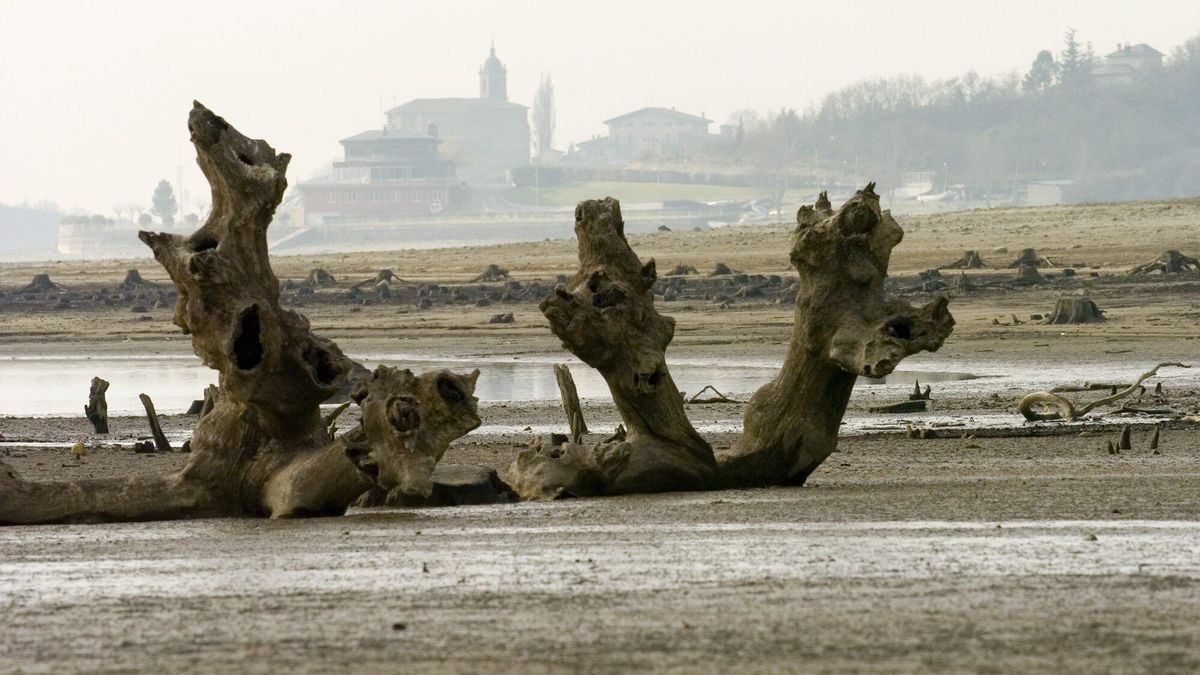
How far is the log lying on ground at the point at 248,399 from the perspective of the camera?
8711 mm

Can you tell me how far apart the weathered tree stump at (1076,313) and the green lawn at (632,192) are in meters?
146

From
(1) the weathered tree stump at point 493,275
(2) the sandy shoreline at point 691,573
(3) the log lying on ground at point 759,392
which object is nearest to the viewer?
(2) the sandy shoreline at point 691,573

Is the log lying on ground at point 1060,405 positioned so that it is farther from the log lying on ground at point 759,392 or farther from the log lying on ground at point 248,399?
the log lying on ground at point 248,399

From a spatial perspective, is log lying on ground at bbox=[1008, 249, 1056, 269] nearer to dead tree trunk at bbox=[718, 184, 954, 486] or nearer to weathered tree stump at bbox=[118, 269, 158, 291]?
weathered tree stump at bbox=[118, 269, 158, 291]

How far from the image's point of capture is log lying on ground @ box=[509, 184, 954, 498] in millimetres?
9445

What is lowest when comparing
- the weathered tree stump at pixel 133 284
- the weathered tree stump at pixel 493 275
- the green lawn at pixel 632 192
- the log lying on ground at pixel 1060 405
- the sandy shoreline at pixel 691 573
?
the green lawn at pixel 632 192

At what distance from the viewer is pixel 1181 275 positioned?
104 ft

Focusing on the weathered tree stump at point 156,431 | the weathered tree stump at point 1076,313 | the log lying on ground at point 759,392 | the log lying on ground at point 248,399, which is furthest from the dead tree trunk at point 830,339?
the weathered tree stump at point 1076,313

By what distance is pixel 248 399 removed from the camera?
899cm

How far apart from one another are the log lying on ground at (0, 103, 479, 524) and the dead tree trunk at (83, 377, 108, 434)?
589 centimetres

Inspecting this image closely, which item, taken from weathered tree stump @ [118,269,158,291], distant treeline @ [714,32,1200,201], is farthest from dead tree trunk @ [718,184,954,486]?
distant treeline @ [714,32,1200,201]

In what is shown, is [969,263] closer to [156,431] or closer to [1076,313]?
[1076,313]

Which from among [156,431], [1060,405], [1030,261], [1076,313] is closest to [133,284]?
[1030,261]

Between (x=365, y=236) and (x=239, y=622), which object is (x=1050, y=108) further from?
(x=239, y=622)
